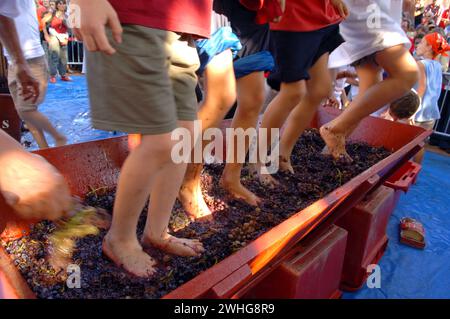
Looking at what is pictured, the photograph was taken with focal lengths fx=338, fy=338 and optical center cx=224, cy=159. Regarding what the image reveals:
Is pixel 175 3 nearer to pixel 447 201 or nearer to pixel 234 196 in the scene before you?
pixel 234 196

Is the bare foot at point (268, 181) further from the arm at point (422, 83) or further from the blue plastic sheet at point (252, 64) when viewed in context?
the arm at point (422, 83)

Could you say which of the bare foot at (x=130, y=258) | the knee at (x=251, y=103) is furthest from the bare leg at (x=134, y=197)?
the knee at (x=251, y=103)

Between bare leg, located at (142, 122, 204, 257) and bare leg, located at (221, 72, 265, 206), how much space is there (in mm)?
535

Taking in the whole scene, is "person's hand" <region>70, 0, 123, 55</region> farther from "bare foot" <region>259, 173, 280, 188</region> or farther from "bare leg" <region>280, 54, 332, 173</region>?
"bare leg" <region>280, 54, 332, 173</region>

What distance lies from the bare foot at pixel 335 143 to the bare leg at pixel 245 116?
941 millimetres

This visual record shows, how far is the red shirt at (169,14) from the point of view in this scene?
104 centimetres

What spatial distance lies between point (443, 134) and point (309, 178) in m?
3.98

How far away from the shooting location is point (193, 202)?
5.55 feet

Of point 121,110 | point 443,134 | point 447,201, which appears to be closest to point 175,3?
point 121,110

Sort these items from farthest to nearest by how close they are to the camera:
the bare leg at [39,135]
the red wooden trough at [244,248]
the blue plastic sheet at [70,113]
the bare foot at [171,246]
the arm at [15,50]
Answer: the blue plastic sheet at [70,113]
the bare leg at [39,135]
the arm at [15,50]
the bare foot at [171,246]
the red wooden trough at [244,248]

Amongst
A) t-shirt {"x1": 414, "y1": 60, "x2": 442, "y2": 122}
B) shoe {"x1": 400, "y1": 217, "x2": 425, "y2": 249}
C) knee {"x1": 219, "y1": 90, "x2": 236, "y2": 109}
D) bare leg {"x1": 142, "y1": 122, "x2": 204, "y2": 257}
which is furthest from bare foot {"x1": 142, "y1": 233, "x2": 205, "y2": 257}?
t-shirt {"x1": 414, "y1": 60, "x2": 442, "y2": 122}

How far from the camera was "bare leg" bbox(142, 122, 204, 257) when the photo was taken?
1217 mm

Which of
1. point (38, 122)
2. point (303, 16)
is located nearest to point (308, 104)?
point (303, 16)

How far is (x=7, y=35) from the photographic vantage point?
1977 mm
